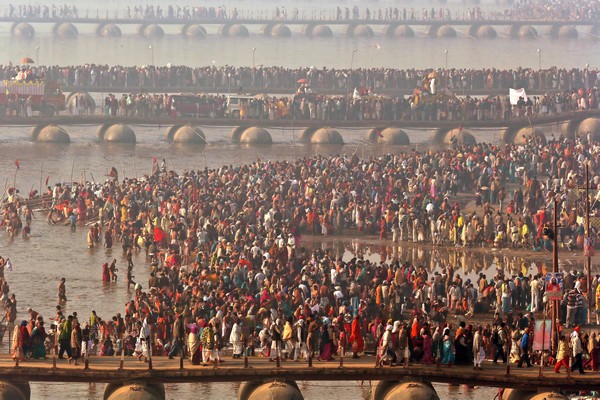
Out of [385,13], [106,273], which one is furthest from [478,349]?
[385,13]

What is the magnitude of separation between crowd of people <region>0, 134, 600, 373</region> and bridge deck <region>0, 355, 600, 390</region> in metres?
0.41

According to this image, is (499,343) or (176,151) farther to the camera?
(176,151)

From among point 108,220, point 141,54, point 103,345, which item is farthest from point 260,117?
point 141,54

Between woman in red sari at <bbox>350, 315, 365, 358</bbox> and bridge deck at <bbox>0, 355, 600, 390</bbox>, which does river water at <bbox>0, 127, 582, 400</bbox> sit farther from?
bridge deck at <bbox>0, 355, 600, 390</bbox>

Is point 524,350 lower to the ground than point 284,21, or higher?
lower

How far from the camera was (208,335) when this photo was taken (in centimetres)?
3456

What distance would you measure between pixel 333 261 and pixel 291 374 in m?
10.3

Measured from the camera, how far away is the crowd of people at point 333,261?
35.2 metres

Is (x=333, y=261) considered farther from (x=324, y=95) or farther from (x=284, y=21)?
(x=284, y=21)

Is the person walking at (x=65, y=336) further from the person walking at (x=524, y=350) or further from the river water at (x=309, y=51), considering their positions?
the river water at (x=309, y=51)

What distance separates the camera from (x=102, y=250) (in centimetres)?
5272

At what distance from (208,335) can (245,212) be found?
17.6 meters

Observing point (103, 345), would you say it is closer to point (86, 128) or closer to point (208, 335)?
point (208, 335)

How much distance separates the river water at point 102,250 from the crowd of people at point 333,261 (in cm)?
67
